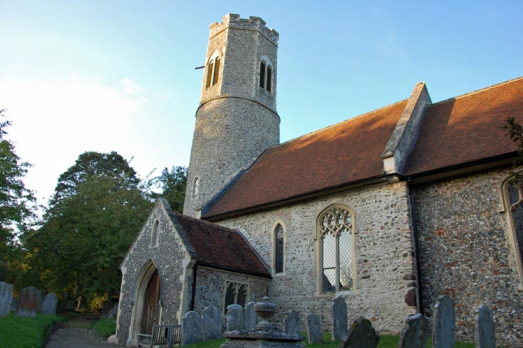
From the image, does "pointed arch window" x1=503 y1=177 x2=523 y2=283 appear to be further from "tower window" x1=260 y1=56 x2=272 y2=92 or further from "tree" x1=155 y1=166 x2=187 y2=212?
"tree" x1=155 y1=166 x2=187 y2=212

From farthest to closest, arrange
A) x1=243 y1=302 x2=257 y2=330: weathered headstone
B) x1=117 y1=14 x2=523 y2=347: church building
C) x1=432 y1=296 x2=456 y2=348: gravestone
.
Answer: x1=243 y1=302 x2=257 y2=330: weathered headstone → x1=117 y1=14 x2=523 y2=347: church building → x1=432 y1=296 x2=456 y2=348: gravestone

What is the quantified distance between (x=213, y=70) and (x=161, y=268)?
13.2m

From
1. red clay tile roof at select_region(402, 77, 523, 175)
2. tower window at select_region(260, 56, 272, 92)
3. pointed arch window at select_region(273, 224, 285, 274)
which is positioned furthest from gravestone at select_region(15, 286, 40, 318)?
red clay tile roof at select_region(402, 77, 523, 175)

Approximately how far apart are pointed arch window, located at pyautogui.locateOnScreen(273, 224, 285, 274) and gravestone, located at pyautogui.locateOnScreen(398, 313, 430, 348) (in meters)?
7.79

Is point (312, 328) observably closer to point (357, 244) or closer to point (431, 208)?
point (357, 244)

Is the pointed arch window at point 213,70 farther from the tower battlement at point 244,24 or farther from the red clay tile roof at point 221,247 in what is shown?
the red clay tile roof at point 221,247

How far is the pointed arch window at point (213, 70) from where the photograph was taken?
2253cm

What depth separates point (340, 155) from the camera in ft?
49.8

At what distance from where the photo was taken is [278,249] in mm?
14172

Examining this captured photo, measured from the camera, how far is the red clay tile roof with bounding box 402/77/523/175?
1095 centimetres

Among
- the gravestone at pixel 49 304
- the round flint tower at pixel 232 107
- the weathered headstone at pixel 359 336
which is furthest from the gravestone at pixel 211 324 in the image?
the gravestone at pixel 49 304

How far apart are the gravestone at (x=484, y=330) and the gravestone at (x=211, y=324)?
20.8ft

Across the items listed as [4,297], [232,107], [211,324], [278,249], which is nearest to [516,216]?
[278,249]

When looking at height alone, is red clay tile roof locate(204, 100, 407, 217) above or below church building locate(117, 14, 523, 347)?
above
